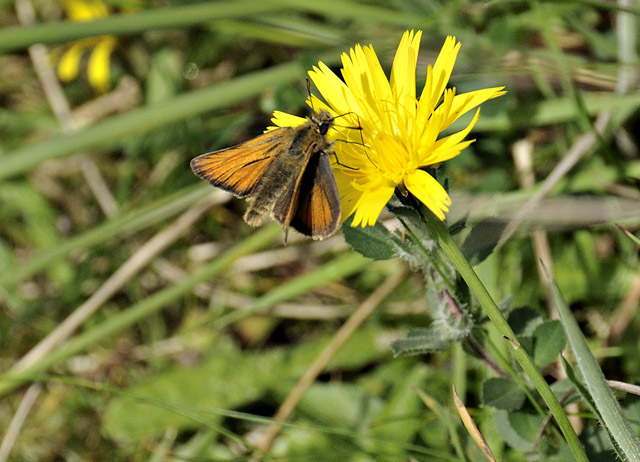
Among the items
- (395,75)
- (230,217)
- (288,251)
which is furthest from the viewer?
(230,217)

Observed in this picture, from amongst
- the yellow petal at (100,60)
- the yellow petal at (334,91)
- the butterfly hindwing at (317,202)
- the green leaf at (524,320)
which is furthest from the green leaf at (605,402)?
the yellow petal at (100,60)

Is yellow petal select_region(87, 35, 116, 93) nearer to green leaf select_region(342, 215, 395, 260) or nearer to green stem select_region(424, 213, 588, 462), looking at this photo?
green leaf select_region(342, 215, 395, 260)

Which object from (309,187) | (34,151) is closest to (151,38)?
(34,151)

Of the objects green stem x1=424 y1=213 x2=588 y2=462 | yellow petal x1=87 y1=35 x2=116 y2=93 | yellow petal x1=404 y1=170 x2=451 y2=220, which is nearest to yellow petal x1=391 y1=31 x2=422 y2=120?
yellow petal x1=404 y1=170 x2=451 y2=220

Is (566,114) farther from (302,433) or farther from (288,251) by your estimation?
(302,433)

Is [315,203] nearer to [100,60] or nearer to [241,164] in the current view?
[241,164]

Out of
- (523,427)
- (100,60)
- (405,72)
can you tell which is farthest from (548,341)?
(100,60)
